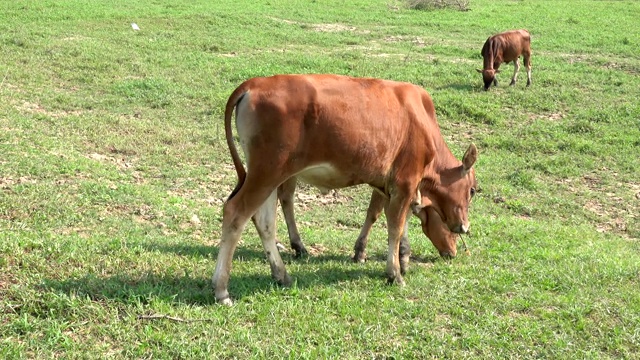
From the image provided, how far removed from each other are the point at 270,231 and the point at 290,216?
124 centimetres

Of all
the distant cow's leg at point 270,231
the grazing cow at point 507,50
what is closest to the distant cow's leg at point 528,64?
the grazing cow at point 507,50

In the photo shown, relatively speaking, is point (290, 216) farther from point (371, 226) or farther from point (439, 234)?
point (439, 234)

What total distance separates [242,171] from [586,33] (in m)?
19.7

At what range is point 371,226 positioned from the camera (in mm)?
6637

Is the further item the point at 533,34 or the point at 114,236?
the point at 533,34

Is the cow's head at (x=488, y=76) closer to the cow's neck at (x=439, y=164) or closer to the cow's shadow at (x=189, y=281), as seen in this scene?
the cow's neck at (x=439, y=164)

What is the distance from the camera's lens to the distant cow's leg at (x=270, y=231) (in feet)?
17.5

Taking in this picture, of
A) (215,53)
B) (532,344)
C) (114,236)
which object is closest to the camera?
(532,344)

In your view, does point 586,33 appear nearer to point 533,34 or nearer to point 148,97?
point 533,34

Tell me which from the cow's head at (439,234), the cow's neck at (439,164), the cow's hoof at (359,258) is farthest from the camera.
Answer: the cow's head at (439,234)

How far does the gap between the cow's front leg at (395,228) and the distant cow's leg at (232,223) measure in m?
1.34

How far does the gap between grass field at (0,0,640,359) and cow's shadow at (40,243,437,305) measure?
2 cm

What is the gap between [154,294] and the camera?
478 cm

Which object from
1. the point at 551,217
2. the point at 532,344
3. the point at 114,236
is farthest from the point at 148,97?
the point at 532,344
